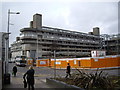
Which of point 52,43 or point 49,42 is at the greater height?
point 49,42

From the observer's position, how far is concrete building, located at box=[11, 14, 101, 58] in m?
71.3

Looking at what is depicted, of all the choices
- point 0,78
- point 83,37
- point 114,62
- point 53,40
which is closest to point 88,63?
point 114,62

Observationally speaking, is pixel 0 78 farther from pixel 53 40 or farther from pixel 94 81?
pixel 53 40

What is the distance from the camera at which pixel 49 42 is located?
3083 inches

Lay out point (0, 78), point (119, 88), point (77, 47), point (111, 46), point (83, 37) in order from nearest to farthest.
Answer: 1. point (119, 88)
2. point (0, 78)
3. point (111, 46)
4. point (77, 47)
5. point (83, 37)

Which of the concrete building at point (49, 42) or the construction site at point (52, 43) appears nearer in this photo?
the construction site at point (52, 43)

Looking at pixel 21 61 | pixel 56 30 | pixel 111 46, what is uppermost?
pixel 56 30

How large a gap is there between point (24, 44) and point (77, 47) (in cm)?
3061

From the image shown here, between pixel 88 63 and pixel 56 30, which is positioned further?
pixel 56 30

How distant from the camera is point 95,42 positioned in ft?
331

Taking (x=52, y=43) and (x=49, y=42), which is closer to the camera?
(x=52, y=43)

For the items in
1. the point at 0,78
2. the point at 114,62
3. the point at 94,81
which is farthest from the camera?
the point at 114,62

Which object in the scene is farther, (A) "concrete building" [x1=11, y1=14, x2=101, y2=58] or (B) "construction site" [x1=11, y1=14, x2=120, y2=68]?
(A) "concrete building" [x1=11, y1=14, x2=101, y2=58]

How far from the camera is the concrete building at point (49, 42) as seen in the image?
71312mm
